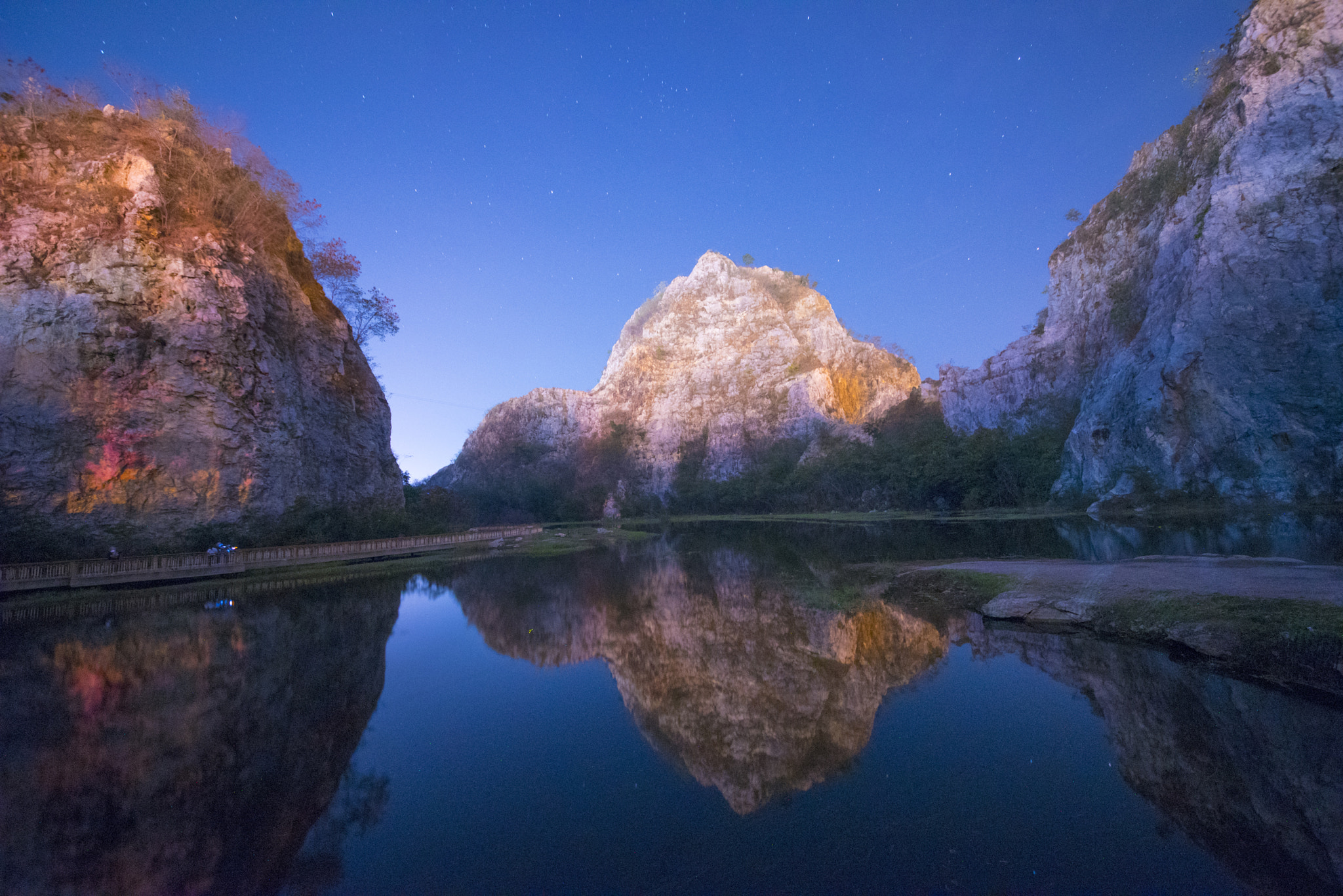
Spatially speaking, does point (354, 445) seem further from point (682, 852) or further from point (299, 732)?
point (682, 852)

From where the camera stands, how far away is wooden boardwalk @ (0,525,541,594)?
58.1 feet

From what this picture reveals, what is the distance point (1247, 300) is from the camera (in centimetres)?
3419

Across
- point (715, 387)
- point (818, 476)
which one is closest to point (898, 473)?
point (818, 476)

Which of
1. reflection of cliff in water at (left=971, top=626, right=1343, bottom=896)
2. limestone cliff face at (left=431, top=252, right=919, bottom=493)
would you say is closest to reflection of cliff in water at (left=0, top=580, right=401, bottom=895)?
reflection of cliff in water at (left=971, top=626, right=1343, bottom=896)

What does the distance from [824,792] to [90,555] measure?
26278mm

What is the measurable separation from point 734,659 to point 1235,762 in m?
5.49

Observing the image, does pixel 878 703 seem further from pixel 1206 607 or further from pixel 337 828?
pixel 337 828

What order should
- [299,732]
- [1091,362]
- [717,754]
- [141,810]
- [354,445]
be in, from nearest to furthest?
1. [141,810]
2. [717,754]
3. [299,732]
4. [354,445]
5. [1091,362]

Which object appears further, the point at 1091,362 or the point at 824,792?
the point at 1091,362

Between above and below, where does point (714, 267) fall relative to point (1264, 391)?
above

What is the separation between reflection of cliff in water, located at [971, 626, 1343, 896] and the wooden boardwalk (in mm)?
25034

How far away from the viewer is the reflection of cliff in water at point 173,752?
4168 millimetres

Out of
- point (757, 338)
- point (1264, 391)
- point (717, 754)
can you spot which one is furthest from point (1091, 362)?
point (717, 754)

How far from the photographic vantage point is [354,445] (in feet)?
104
